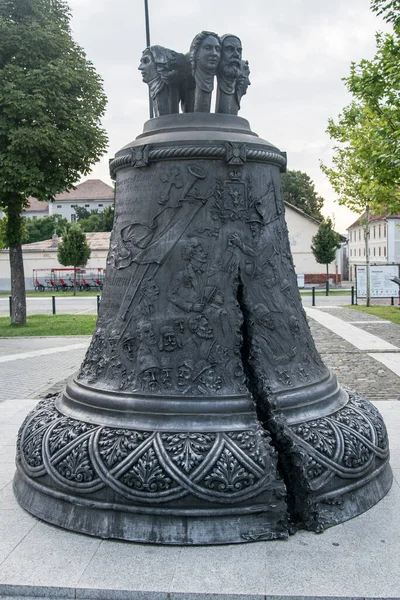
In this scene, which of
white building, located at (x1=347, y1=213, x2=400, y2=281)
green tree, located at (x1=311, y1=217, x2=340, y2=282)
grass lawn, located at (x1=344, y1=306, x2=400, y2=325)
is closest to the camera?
grass lawn, located at (x1=344, y1=306, x2=400, y2=325)

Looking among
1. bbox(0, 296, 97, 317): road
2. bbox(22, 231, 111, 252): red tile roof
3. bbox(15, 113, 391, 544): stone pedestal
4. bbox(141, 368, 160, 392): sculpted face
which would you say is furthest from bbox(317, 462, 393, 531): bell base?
bbox(22, 231, 111, 252): red tile roof

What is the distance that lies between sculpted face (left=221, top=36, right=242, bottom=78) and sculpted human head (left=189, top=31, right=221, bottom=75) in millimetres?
67

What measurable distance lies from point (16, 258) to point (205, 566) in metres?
16.0

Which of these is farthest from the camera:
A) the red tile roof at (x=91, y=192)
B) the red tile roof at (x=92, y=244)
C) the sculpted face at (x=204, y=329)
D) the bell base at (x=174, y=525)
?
the red tile roof at (x=91, y=192)

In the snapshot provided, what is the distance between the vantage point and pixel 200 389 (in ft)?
12.0

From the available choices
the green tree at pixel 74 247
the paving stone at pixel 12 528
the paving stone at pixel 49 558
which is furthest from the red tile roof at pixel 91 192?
the paving stone at pixel 49 558

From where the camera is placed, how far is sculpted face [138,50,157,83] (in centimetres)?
402

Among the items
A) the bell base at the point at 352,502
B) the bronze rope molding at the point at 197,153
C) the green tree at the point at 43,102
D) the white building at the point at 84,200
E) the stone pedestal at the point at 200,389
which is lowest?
the bell base at the point at 352,502

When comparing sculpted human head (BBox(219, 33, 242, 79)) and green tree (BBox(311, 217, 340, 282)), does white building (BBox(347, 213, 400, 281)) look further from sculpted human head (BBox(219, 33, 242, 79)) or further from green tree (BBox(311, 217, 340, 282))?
sculpted human head (BBox(219, 33, 242, 79))

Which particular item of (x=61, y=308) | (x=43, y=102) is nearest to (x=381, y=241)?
(x=61, y=308)

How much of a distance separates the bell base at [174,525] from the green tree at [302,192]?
56534mm

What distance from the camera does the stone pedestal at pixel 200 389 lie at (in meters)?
3.28

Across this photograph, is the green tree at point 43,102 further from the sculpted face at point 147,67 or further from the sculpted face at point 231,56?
the sculpted face at point 231,56

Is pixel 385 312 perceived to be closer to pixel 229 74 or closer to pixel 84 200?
pixel 229 74
